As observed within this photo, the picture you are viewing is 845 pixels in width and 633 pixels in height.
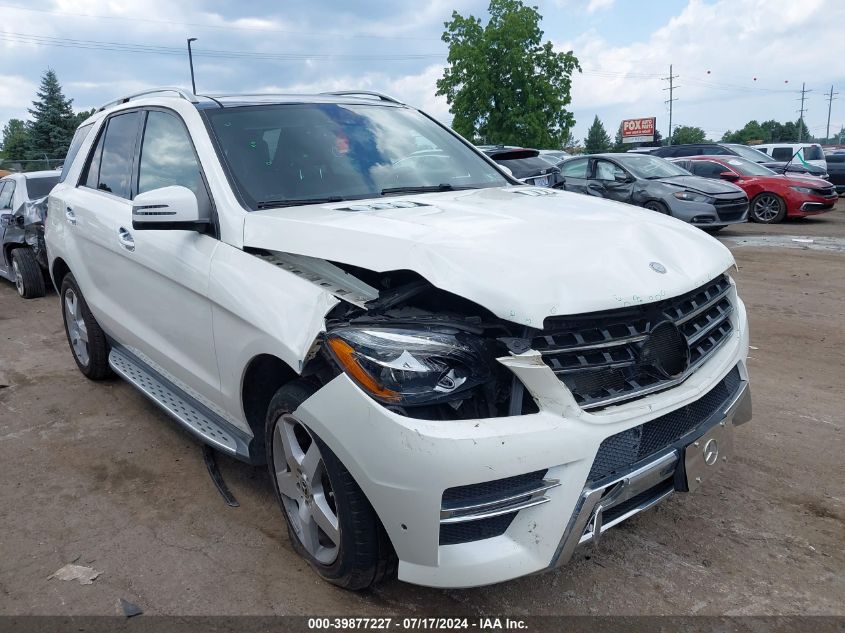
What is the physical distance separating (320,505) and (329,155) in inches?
68.6

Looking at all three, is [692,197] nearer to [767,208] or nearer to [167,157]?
[767,208]

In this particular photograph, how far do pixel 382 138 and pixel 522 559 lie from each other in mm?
2366

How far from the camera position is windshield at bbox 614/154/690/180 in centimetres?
1281

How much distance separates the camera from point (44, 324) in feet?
24.6

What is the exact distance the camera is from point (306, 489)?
2646 mm

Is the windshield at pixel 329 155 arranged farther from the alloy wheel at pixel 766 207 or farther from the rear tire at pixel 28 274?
the alloy wheel at pixel 766 207

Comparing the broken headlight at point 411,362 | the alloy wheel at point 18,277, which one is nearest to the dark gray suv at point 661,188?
the alloy wheel at point 18,277

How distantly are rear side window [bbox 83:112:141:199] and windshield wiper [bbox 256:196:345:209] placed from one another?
1423 mm

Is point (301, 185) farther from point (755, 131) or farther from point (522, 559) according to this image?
point (755, 131)

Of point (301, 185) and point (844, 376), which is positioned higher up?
point (301, 185)

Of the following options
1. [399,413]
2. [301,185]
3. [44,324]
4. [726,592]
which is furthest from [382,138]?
A: [44,324]

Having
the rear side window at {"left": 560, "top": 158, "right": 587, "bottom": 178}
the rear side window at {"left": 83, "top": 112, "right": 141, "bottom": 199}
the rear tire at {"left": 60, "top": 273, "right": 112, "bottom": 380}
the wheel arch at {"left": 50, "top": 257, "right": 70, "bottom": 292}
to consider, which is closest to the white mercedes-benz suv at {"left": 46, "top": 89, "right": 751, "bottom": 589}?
the rear side window at {"left": 83, "top": 112, "right": 141, "bottom": 199}

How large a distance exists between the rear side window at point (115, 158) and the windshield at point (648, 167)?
10045 millimetres

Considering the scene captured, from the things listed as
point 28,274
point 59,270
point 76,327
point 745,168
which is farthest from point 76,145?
point 745,168
